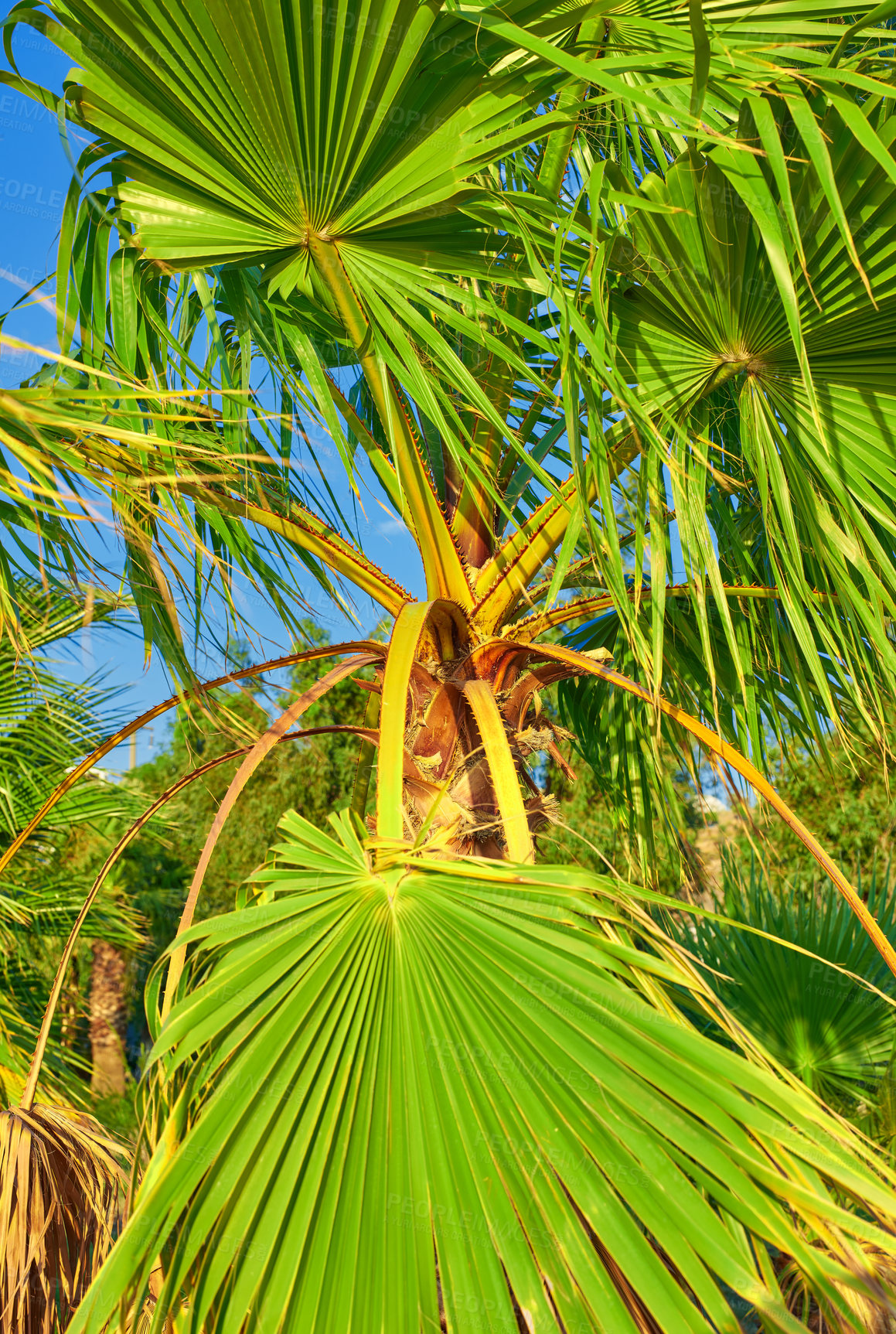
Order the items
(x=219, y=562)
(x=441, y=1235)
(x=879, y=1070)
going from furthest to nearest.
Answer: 1. (x=879, y=1070)
2. (x=219, y=562)
3. (x=441, y=1235)

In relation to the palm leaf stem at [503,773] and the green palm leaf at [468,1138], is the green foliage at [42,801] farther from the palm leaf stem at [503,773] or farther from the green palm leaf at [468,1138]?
the green palm leaf at [468,1138]

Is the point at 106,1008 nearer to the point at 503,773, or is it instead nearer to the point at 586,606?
the point at 586,606

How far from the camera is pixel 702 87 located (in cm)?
110

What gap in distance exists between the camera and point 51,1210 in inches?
57.5

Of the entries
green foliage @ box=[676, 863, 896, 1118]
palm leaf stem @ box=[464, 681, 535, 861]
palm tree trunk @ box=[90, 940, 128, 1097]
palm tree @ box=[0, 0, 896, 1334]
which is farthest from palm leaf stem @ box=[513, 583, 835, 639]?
palm tree trunk @ box=[90, 940, 128, 1097]

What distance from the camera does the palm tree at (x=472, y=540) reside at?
879mm

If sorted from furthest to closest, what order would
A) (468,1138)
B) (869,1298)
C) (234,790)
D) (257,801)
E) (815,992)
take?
1. (257,801)
2. (815,992)
3. (234,790)
4. (468,1138)
5. (869,1298)

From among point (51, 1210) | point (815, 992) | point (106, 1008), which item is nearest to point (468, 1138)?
point (51, 1210)

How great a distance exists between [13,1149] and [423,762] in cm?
94

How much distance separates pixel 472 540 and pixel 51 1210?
147 centimetres

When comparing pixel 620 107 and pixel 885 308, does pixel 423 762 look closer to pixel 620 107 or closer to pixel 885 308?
pixel 885 308

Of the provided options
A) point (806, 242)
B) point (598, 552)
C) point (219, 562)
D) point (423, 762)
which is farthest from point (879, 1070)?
point (219, 562)

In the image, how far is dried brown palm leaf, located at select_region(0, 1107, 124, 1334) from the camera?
142 centimetres

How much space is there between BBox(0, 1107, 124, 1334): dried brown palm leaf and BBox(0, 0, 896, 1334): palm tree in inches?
15.5
